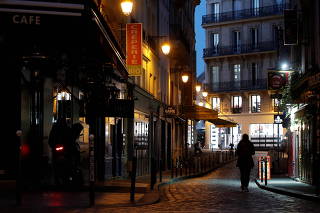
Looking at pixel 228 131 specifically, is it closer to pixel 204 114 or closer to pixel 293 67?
pixel 204 114

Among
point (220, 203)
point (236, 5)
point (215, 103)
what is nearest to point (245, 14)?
point (236, 5)

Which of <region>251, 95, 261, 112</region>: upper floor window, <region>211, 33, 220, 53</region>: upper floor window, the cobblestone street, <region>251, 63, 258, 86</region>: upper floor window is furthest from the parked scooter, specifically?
<region>211, 33, 220, 53</region>: upper floor window

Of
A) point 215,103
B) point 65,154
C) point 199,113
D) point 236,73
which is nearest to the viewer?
point 65,154

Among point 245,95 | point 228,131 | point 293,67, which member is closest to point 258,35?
point 245,95

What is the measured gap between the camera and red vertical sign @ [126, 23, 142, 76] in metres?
21.9

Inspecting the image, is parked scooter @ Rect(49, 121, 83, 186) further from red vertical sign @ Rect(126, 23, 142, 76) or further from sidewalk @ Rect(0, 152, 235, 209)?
red vertical sign @ Rect(126, 23, 142, 76)

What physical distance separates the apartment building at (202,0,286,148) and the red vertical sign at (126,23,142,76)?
1847 inches

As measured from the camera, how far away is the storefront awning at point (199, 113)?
36969 mm

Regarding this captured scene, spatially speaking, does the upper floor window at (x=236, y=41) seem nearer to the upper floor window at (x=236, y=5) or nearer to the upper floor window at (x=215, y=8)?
the upper floor window at (x=236, y=5)

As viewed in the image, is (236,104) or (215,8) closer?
(236,104)

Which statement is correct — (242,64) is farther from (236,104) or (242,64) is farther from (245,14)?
(245,14)

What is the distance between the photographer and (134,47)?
2222cm

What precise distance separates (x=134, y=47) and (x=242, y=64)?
49.9 meters

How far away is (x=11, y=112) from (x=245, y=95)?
56074mm
